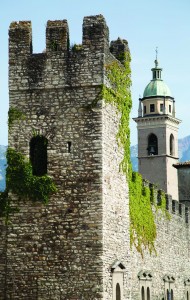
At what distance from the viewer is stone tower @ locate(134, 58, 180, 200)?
77188 millimetres

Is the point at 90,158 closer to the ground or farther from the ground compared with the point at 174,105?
closer to the ground

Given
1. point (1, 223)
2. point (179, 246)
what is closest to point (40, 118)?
point (1, 223)

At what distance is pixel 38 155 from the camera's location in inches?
1026

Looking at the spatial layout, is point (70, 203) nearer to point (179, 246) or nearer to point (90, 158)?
point (90, 158)

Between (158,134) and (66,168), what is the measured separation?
54388mm

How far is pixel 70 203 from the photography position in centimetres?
2539

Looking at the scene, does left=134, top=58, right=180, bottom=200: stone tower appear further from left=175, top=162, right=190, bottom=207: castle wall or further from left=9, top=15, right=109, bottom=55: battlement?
left=9, top=15, right=109, bottom=55: battlement

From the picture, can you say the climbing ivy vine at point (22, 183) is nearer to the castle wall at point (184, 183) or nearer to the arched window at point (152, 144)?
the castle wall at point (184, 183)

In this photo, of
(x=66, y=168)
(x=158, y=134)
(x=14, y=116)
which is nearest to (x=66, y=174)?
(x=66, y=168)

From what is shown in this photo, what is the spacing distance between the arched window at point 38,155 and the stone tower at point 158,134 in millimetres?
50166

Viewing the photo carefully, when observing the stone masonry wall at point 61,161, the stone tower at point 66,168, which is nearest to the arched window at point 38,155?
the stone tower at point 66,168

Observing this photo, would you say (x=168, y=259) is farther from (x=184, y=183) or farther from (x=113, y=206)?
(x=113, y=206)

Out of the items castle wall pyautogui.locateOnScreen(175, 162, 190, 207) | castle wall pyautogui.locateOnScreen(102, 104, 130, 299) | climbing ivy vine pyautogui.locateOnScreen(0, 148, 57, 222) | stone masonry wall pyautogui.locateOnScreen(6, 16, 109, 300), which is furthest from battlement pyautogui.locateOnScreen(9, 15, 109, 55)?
castle wall pyautogui.locateOnScreen(175, 162, 190, 207)

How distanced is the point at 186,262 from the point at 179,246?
201 cm
